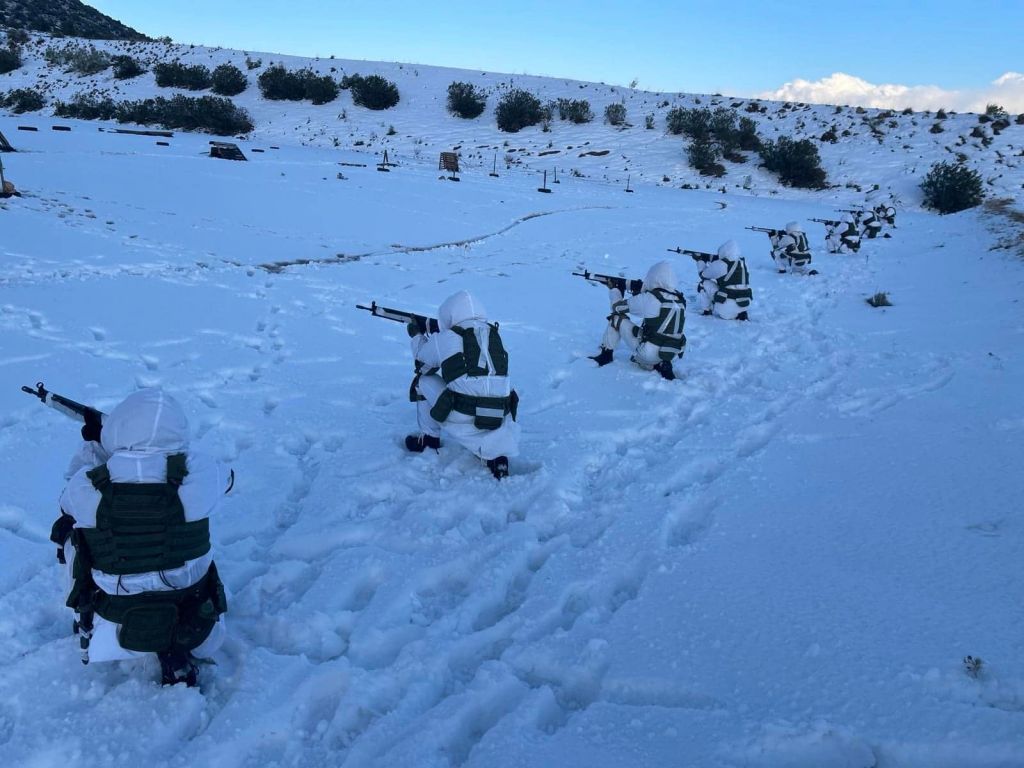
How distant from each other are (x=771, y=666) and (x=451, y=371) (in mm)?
2592

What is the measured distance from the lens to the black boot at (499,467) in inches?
179

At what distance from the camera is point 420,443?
4848mm

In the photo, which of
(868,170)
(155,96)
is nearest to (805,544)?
(868,170)

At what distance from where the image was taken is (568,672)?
2877 millimetres

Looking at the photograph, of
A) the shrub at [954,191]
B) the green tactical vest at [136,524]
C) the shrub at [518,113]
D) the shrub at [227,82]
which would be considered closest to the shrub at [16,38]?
the shrub at [227,82]

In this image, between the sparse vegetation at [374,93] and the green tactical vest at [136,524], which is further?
the sparse vegetation at [374,93]

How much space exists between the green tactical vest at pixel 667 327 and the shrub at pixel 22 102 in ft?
103

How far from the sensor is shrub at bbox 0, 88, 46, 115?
27.3 m

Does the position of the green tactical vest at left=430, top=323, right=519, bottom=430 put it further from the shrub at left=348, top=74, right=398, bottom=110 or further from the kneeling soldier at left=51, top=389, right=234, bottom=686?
the shrub at left=348, top=74, right=398, bottom=110

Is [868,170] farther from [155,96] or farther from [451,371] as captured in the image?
[155,96]

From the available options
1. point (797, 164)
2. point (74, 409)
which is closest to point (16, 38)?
point (797, 164)

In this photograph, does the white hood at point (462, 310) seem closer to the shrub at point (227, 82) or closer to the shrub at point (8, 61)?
the shrub at point (227, 82)

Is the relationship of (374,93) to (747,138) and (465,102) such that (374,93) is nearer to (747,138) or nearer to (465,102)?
(465,102)

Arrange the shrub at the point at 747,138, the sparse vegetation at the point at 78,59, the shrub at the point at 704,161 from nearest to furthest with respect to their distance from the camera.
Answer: the shrub at the point at 704,161 → the shrub at the point at 747,138 → the sparse vegetation at the point at 78,59
